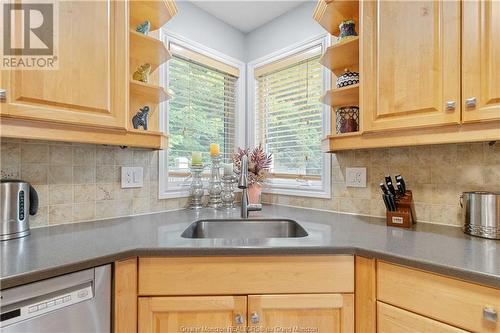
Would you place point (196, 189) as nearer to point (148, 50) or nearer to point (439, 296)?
point (148, 50)

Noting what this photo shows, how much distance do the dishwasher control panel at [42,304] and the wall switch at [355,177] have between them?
1379 mm

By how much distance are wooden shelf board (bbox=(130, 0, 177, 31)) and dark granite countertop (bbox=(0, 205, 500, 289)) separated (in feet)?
3.66

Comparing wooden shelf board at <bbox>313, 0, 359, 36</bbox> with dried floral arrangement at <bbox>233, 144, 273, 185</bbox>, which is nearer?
wooden shelf board at <bbox>313, 0, 359, 36</bbox>

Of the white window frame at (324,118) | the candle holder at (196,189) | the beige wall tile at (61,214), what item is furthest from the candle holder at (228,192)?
the beige wall tile at (61,214)

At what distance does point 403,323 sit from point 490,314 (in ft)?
0.78

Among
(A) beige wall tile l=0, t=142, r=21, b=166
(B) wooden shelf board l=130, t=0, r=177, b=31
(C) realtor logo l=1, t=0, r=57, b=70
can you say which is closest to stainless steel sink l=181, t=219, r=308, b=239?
(A) beige wall tile l=0, t=142, r=21, b=166

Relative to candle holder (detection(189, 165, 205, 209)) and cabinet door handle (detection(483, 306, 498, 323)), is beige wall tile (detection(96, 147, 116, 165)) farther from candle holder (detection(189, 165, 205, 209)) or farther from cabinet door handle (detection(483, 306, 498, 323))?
cabinet door handle (detection(483, 306, 498, 323))

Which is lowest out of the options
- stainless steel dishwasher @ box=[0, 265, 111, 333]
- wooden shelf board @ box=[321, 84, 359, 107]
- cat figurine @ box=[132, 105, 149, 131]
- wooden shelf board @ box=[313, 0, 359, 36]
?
stainless steel dishwasher @ box=[0, 265, 111, 333]

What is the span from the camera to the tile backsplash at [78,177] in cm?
119

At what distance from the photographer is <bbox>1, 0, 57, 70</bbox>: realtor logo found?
0.92m

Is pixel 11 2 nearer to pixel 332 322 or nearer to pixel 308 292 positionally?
pixel 308 292

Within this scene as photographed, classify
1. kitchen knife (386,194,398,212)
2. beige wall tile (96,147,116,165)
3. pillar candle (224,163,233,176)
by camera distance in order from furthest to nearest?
pillar candle (224,163,233,176) → beige wall tile (96,147,116,165) → kitchen knife (386,194,398,212)

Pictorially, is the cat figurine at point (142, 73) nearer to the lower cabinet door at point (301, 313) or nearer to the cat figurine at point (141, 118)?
the cat figurine at point (141, 118)

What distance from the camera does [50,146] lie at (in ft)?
4.12
